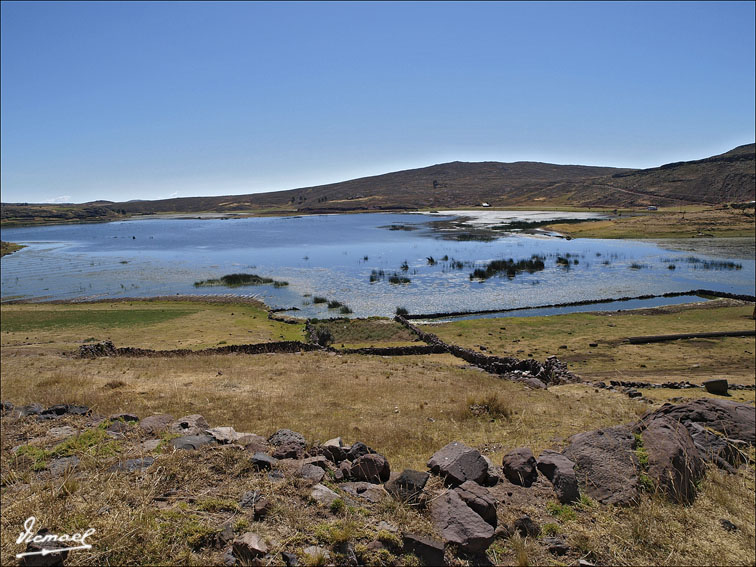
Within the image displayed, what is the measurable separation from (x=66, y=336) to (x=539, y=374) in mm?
32552

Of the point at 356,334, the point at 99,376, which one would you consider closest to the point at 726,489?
the point at 99,376

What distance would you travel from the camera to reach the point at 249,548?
4602 mm

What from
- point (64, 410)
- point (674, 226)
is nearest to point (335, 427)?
point (64, 410)

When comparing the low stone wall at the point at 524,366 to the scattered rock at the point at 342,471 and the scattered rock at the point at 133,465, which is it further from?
the scattered rock at the point at 133,465

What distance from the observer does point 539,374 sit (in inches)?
803

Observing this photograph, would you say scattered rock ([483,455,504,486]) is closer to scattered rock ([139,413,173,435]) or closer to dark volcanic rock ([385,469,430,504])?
dark volcanic rock ([385,469,430,504])

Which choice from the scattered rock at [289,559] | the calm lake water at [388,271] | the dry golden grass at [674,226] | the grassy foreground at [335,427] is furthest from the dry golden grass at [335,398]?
the dry golden grass at [674,226]

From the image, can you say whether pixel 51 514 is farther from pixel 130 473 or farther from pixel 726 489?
pixel 726 489

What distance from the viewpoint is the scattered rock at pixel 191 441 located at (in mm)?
7333

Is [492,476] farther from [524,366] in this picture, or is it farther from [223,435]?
[524,366]

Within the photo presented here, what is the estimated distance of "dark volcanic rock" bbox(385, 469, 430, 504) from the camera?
5.82 metres

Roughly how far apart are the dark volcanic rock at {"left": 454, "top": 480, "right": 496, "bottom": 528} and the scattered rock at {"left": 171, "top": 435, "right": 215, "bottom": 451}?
4.33 m

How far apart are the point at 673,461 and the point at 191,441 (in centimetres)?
765
